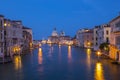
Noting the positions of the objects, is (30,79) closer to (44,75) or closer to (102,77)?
(44,75)

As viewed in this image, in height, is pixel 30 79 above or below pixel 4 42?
below

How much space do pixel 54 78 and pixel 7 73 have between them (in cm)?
697

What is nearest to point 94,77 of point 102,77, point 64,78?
point 102,77

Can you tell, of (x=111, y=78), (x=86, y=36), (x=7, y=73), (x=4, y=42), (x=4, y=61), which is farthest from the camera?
(x=86, y=36)

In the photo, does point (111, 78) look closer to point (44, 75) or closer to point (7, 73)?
point (44, 75)

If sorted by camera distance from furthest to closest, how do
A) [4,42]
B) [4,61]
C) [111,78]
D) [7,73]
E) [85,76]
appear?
1. [4,42]
2. [4,61]
3. [7,73]
4. [85,76]
5. [111,78]

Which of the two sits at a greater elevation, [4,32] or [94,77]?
[4,32]

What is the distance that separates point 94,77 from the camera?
110 feet

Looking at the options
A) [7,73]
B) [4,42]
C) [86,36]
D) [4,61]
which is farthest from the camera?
[86,36]

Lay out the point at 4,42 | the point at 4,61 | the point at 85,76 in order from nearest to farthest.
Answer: the point at 85,76 → the point at 4,61 → the point at 4,42

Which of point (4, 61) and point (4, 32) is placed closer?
point (4, 61)

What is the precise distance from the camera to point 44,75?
35.3 meters

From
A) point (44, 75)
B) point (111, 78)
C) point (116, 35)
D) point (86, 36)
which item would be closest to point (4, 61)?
point (44, 75)

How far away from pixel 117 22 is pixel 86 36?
9456 cm
